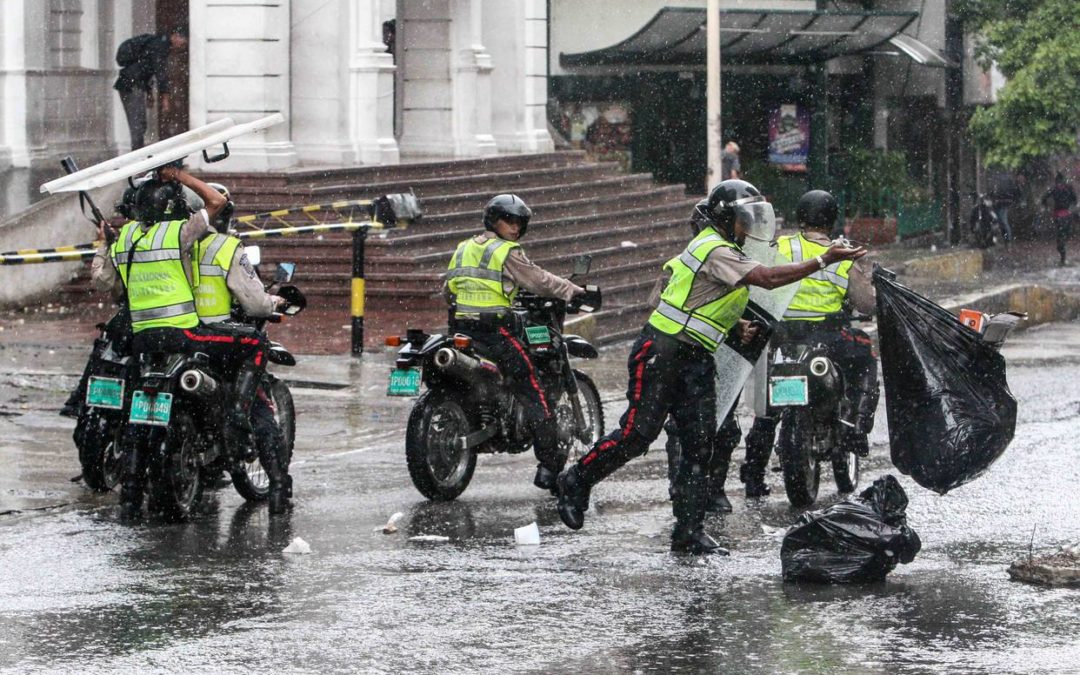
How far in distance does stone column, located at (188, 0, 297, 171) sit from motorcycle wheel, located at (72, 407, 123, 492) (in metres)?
11.1

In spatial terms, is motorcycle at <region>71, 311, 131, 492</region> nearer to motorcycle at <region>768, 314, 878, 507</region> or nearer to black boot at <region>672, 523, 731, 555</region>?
black boot at <region>672, 523, 731, 555</region>

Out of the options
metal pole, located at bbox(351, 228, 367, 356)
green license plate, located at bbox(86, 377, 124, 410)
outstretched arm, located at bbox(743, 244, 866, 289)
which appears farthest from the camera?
metal pole, located at bbox(351, 228, 367, 356)

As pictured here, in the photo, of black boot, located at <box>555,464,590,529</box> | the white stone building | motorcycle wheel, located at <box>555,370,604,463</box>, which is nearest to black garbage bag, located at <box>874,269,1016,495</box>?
black boot, located at <box>555,464,590,529</box>

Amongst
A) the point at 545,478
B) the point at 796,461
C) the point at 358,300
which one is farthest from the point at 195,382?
the point at 358,300

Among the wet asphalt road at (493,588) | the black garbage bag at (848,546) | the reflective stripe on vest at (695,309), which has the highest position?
the reflective stripe on vest at (695,309)

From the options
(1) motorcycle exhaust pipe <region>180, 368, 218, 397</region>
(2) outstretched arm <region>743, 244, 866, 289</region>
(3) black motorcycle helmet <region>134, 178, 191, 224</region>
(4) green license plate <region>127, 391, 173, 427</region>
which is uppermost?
(3) black motorcycle helmet <region>134, 178, 191, 224</region>

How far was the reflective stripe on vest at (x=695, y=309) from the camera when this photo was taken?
28.6 ft

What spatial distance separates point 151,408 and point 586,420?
2876mm

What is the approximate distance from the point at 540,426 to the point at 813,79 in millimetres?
24307

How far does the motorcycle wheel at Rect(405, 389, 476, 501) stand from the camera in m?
9.89

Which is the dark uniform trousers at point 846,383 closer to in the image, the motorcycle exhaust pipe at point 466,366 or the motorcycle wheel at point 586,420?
the motorcycle wheel at point 586,420

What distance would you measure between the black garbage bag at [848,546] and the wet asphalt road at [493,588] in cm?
9

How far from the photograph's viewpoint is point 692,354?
875cm

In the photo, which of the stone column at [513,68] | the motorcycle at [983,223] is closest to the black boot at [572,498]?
the stone column at [513,68]
